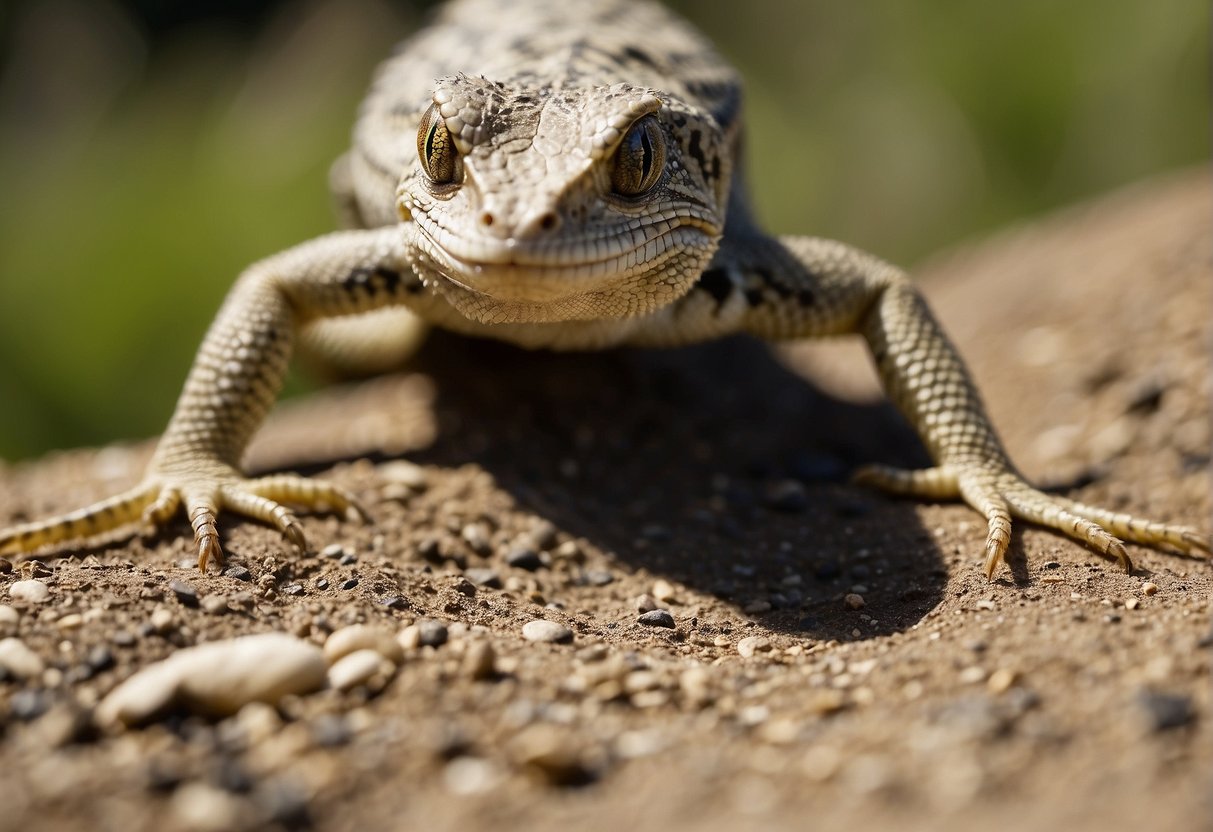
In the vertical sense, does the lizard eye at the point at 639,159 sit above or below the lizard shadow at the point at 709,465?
above

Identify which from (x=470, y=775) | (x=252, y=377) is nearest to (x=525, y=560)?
(x=252, y=377)

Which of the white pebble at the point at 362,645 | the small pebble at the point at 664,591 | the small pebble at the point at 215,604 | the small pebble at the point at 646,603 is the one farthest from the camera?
the small pebble at the point at 664,591

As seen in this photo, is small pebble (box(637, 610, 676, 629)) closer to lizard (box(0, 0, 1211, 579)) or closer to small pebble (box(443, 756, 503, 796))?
lizard (box(0, 0, 1211, 579))

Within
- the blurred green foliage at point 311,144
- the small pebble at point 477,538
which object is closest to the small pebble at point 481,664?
the small pebble at point 477,538

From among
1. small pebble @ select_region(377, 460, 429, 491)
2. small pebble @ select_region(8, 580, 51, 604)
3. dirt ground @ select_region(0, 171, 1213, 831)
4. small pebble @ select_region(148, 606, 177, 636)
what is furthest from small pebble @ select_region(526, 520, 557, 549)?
small pebble @ select_region(8, 580, 51, 604)

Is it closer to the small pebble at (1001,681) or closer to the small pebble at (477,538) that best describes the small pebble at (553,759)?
the small pebble at (1001,681)

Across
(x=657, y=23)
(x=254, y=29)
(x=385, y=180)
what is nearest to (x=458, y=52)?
(x=385, y=180)

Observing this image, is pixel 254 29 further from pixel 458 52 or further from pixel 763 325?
pixel 763 325
